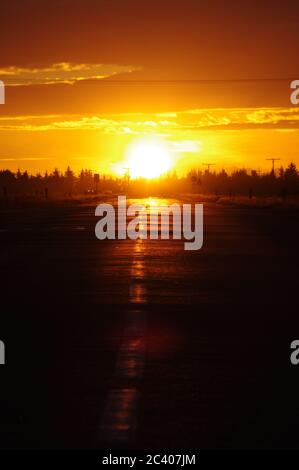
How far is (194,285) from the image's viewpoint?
16844 mm

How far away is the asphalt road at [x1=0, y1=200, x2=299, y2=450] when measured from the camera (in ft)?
22.7

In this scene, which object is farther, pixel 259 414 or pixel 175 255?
pixel 175 255

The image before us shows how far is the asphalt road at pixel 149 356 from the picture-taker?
6934 mm

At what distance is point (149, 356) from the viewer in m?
9.83

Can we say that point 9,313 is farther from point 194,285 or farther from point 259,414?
point 259,414

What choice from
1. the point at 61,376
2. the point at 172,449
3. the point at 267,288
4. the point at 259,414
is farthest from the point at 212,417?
the point at 267,288
